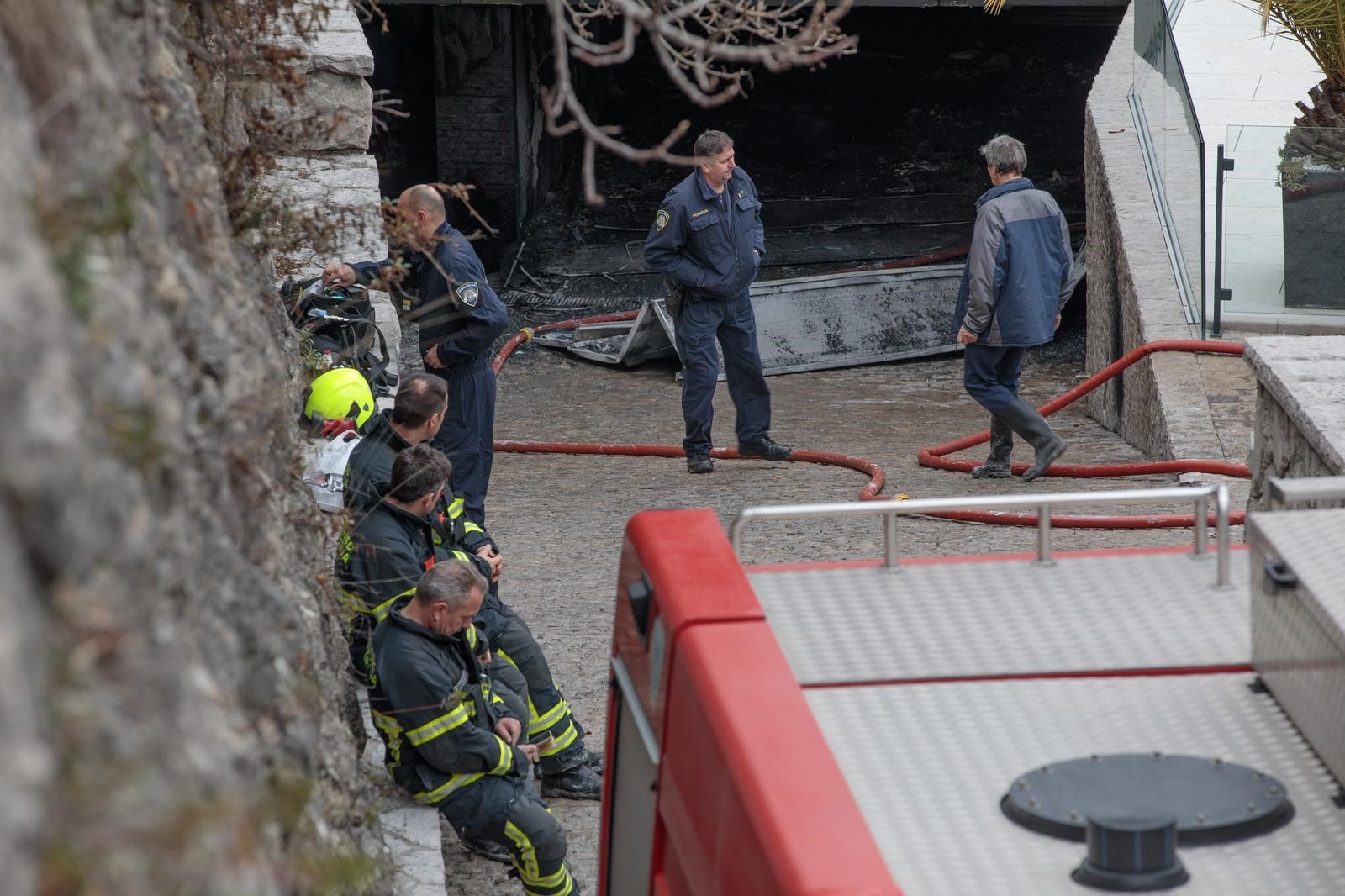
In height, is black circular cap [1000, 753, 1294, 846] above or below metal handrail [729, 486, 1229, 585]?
below

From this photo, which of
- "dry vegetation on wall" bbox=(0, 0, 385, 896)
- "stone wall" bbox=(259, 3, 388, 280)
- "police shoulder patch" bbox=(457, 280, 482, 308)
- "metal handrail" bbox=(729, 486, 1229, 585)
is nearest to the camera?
"dry vegetation on wall" bbox=(0, 0, 385, 896)

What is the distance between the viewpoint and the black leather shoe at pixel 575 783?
202 inches

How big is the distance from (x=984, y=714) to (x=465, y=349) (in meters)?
4.49

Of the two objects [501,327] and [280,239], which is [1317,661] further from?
[501,327]

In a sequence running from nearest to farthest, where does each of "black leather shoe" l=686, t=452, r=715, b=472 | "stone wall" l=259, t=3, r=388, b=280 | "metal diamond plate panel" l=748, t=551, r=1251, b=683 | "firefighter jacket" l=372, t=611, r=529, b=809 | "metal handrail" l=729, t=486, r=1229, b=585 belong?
1. "metal diamond plate panel" l=748, t=551, r=1251, b=683
2. "metal handrail" l=729, t=486, r=1229, b=585
3. "firefighter jacket" l=372, t=611, r=529, b=809
4. "stone wall" l=259, t=3, r=388, b=280
5. "black leather shoe" l=686, t=452, r=715, b=472

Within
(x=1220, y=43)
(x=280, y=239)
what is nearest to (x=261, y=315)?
(x=280, y=239)

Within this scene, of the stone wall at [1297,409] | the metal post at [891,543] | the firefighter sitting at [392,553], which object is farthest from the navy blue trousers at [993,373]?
the metal post at [891,543]

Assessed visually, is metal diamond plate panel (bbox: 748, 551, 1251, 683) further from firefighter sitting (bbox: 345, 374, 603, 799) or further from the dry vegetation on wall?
firefighter sitting (bbox: 345, 374, 603, 799)

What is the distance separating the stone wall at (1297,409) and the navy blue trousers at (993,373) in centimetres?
239

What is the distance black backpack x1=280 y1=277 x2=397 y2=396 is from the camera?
18.7ft

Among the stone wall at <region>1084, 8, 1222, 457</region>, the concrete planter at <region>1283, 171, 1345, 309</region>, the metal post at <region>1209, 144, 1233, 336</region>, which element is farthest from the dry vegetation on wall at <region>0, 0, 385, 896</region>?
the metal post at <region>1209, 144, 1233, 336</region>

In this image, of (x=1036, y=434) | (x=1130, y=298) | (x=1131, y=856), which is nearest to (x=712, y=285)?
(x=1036, y=434)

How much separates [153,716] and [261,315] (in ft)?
5.55

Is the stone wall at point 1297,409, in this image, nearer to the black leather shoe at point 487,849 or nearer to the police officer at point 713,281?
the black leather shoe at point 487,849
